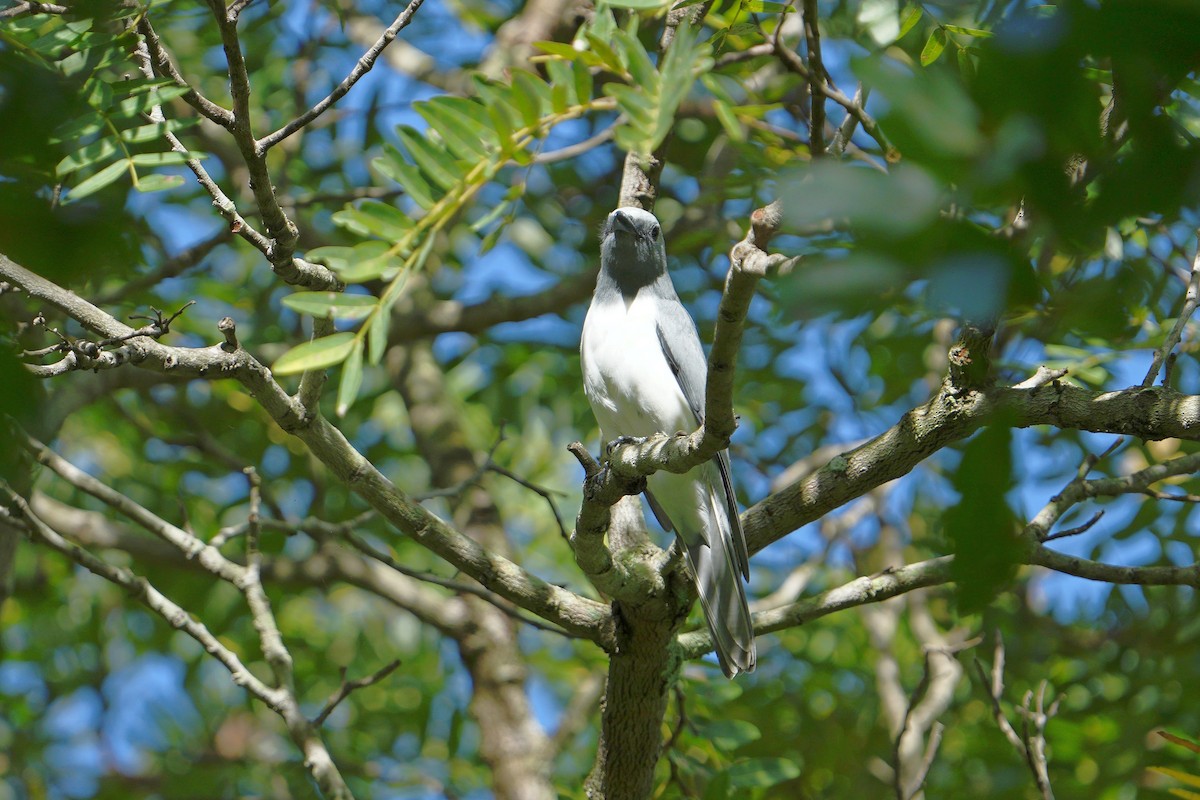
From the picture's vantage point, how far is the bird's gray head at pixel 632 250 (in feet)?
14.1

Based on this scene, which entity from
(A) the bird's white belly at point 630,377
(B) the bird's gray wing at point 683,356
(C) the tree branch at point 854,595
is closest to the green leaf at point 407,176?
(C) the tree branch at point 854,595

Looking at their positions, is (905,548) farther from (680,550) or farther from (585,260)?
(680,550)

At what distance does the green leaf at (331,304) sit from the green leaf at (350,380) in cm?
7

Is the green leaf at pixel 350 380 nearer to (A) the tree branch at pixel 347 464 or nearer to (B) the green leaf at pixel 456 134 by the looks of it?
(B) the green leaf at pixel 456 134

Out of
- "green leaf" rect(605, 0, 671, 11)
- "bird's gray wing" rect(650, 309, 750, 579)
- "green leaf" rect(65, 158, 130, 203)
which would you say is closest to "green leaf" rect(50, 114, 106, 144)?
"green leaf" rect(65, 158, 130, 203)

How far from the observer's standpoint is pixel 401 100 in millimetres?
6262

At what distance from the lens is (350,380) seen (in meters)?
1.65

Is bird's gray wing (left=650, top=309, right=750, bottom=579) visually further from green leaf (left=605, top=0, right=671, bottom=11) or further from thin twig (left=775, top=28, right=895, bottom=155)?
green leaf (left=605, top=0, right=671, bottom=11)

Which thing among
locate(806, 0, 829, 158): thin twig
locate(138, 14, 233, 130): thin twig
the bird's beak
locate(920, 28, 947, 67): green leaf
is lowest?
locate(138, 14, 233, 130): thin twig

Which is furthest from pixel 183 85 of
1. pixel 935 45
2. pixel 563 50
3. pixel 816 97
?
pixel 935 45

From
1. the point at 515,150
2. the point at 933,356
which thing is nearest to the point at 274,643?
the point at 515,150

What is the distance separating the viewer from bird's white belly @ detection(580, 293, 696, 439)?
4.36m

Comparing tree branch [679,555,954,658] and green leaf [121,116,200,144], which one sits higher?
green leaf [121,116,200,144]

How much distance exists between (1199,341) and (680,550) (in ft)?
6.83
